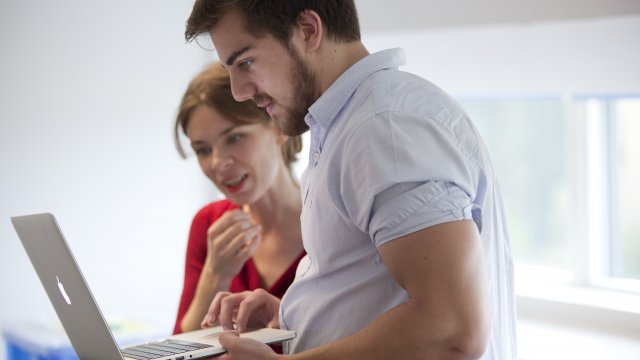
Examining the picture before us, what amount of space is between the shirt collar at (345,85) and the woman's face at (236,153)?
32.1 inches

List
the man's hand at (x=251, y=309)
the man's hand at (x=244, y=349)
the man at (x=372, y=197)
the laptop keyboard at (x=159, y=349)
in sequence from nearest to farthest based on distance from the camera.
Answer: the man at (x=372, y=197) → the man's hand at (x=244, y=349) → the laptop keyboard at (x=159, y=349) → the man's hand at (x=251, y=309)

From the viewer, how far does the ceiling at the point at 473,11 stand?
189 cm

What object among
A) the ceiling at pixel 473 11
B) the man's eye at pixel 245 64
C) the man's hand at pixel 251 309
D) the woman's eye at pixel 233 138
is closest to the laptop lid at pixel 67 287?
the man's hand at pixel 251 309

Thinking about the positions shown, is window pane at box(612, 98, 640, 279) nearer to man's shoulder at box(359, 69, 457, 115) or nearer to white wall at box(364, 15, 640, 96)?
white wall at box(364, 15, 640, 96)

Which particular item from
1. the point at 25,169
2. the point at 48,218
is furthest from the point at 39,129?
the point at 48,218

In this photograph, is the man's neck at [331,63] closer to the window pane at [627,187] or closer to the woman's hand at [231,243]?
the woman's hand at [231,243]

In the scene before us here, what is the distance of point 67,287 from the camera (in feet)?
4.19

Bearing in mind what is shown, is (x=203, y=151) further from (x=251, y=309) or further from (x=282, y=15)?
(x=282, y=15)

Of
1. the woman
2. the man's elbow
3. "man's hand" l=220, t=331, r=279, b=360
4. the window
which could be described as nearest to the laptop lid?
"man's hand" l=220, t=331, r=279, b=360

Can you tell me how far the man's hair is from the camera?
46.6 inches

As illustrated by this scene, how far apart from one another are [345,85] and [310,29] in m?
0.10

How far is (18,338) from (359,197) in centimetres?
189

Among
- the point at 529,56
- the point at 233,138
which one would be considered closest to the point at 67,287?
the point at 233,138

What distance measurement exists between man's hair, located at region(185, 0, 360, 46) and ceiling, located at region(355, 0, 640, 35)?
0.89m
